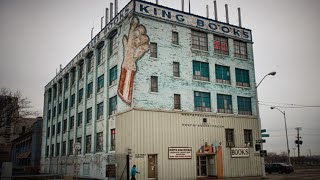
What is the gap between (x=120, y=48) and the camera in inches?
1226

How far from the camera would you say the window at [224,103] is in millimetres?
33375

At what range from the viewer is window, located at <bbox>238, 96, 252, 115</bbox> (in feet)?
115

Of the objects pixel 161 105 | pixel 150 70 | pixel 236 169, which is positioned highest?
pixel 150 70

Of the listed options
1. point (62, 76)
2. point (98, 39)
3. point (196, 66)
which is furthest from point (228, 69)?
point (62, 76)

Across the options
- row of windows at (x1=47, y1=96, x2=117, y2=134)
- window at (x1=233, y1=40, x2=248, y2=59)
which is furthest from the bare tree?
window at (x1=233, y1=40, x2=248, y2=59)

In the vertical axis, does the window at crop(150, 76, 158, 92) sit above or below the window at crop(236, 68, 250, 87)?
below

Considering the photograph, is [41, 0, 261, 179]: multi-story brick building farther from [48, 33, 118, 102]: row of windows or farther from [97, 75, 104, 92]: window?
[48, 33, 118, 102]: row of windows

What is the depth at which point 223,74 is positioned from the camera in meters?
34.5

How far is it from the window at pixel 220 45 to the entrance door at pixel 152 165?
1411 centimetres

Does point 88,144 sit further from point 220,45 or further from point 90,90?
point 220,45

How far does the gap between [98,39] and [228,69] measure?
15544mm

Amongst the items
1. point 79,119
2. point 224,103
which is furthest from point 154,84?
point 79,119

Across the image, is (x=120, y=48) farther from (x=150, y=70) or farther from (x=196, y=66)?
(x=196, y=66)

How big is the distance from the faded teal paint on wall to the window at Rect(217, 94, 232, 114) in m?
0.45
